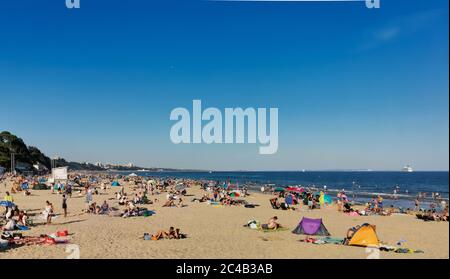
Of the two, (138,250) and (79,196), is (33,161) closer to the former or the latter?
(79,196)

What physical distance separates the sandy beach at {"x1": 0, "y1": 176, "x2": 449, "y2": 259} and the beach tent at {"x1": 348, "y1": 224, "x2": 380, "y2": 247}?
38 cm

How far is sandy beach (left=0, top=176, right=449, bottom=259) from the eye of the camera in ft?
37.9

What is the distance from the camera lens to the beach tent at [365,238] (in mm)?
12969

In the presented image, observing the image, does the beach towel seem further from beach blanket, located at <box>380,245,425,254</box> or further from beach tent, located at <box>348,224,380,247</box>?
beach blanket, located at <box>380,245,425,254</box>

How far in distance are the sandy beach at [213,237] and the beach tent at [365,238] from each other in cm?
38

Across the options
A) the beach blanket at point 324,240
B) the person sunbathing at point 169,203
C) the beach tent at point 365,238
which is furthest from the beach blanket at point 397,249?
the person sunbathing at point 169,203

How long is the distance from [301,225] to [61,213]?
511 inches

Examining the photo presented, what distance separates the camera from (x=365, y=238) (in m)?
13.1

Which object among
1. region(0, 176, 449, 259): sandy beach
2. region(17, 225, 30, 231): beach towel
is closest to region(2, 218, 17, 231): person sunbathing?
region(17, 225, 30, 231): beach towel

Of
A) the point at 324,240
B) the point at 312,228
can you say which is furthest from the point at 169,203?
the point at 324,240

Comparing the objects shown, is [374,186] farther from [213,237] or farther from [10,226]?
[10,226]

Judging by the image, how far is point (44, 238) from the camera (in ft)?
41.6
